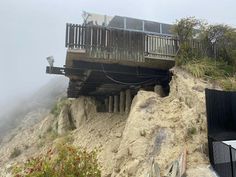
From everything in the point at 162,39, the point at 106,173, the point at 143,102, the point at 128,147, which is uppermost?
the point at 162,39

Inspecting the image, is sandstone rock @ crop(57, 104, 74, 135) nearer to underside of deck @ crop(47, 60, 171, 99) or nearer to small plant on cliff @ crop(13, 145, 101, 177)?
underside of deck @ crop(47, 60, 171, 99)

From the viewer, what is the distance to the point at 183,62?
18.3 m

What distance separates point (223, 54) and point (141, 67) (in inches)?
167

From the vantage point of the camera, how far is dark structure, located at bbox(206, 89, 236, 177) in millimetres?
12316

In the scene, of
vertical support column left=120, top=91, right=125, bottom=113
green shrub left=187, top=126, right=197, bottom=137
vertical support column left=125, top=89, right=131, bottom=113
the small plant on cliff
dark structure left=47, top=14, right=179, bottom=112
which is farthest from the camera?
vertical support column left=120, top=91, right=125, bottom=113

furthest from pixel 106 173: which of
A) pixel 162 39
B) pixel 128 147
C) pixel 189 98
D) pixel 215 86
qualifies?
pixel 162 39

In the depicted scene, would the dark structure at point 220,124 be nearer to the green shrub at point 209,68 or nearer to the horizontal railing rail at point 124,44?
the green shrub at point 209,68

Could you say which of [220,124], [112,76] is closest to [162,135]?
[220,124]

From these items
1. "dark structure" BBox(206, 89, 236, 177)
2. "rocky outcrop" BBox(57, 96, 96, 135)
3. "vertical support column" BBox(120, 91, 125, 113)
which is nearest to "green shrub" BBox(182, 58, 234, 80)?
"dark structure" BBox(206, 89, 236, 177)

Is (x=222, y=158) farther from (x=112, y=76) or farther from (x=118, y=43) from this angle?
(x=112, y=76)

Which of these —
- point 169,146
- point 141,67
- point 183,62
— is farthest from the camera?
point 141,67

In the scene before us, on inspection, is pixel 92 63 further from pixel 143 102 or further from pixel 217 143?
pixel 217 143

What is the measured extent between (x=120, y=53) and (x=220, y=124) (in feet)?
21.2

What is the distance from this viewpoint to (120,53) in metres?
18.0
